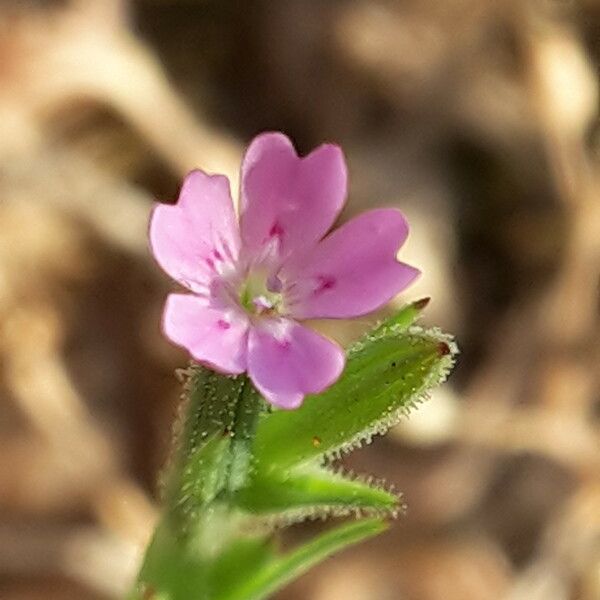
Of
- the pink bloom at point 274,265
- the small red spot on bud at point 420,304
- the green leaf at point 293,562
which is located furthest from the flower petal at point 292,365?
the green leaf at point 293,562

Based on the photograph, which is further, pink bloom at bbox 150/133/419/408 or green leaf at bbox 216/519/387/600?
green leaf at bbox 216/519/387/600

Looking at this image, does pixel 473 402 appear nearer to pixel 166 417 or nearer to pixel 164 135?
pixel 166 417

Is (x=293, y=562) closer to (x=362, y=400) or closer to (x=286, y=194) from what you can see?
(x=362, y=400)

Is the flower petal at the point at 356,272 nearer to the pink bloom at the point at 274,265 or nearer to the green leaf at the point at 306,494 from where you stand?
the pink bloom at the point at 274,265

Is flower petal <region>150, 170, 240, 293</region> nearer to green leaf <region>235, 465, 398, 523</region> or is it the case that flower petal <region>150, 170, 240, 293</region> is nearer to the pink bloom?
the pink bloom

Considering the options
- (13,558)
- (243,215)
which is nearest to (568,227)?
(13,558)

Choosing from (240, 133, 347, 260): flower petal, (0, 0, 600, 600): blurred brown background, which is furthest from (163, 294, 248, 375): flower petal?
(0, 0, 600, 600): blurred brown background

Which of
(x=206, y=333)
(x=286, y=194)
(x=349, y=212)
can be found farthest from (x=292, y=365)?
(x=349, y=212)
